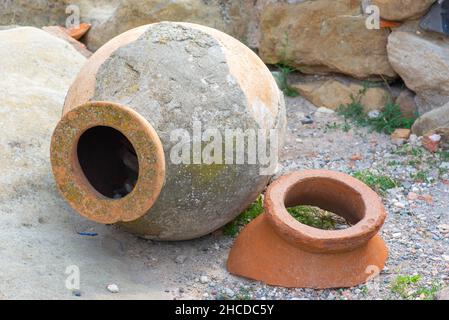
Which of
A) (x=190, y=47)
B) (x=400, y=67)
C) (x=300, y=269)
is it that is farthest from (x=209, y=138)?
(x=400, y=67)

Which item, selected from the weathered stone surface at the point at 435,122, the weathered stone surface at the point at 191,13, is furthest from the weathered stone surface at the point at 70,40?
the weathered stone surface at the point at 435,122

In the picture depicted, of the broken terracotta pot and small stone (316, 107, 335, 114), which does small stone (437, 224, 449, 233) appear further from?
small stone (316, 107, 335, 114)

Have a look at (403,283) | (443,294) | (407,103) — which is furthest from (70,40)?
(443,294)

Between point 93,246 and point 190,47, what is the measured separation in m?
1.33

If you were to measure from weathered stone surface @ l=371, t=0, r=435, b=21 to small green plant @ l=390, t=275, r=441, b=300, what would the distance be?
244 cm

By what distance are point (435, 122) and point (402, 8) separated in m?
0.95

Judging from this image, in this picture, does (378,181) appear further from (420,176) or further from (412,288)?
(412,288)

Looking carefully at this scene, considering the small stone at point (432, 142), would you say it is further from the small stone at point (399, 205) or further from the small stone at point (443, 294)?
the small stone at point (443, 294)

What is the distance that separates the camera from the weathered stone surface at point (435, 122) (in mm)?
5598

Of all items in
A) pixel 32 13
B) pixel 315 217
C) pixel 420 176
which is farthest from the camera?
pixel 32 13

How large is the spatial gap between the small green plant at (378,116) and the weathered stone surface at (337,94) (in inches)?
1.6

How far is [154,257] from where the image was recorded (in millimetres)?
4352

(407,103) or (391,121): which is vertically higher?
(407,103)

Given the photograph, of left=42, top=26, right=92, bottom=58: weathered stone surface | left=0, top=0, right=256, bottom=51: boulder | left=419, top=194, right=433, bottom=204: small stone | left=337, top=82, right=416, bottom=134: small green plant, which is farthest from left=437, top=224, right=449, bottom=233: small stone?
left=42, top=26, right=92, bottom=58: weathered stone surface
